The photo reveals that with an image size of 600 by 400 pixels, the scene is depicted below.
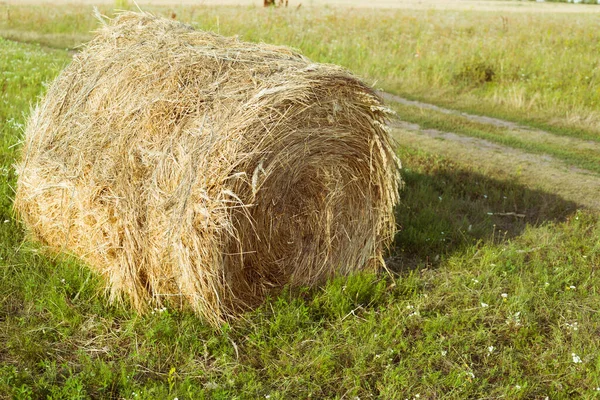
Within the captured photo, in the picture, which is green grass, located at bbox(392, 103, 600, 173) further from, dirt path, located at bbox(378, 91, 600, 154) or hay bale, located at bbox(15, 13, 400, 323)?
hay bale, located at bbox(15, 13, 400, 323)

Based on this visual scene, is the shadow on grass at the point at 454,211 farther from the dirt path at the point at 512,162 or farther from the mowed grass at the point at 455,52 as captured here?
the mowed grass at the point at 455,52

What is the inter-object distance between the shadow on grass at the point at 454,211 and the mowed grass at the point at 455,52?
11.5ft

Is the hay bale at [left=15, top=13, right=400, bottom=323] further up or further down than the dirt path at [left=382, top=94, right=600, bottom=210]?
further up

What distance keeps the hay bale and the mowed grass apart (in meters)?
3.95

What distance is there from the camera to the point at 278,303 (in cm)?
481

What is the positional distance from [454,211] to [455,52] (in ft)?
29.9

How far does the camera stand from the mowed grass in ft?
40.5

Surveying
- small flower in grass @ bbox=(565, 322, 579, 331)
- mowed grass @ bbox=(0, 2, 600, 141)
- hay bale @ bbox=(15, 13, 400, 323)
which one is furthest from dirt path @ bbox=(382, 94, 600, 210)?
hay bale @ bbox=(15, 13, 400, 323)

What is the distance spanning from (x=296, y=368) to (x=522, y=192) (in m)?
4.62

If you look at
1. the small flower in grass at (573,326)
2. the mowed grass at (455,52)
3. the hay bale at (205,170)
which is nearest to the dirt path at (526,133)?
the mowed grass at (455,52)

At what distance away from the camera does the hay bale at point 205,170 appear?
171 inches

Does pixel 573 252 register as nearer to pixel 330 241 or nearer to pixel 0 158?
pixel 330 241

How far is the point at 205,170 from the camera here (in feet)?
13.9

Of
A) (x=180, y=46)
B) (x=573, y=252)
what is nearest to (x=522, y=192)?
(x=573, y=252)
